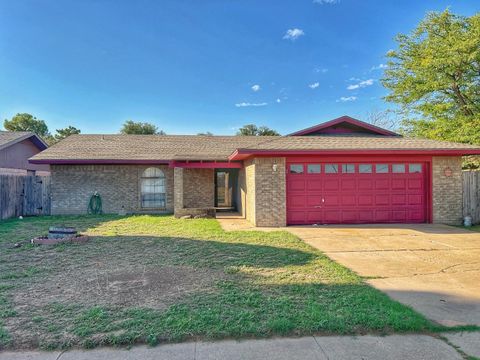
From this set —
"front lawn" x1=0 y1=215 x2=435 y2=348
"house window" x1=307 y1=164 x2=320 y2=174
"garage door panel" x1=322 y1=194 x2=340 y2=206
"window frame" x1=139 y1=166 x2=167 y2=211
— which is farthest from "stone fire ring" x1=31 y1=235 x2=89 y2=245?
"garage door panel" x1=322 y1=194 x2=340 y2=206

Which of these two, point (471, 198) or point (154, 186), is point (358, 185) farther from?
point (154, 186)

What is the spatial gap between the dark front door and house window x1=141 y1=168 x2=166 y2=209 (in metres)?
3.45

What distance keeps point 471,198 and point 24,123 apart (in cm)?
4626

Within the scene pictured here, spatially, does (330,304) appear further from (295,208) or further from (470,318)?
(295,208)

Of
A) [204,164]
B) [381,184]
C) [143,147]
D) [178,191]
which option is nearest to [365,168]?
[381,184]

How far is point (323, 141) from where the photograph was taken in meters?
12.1

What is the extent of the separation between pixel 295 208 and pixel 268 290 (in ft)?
22.7

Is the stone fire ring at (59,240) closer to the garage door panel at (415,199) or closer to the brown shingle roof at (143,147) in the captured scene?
the brown shingle roof at (143,147)

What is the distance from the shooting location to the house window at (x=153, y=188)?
15.4m

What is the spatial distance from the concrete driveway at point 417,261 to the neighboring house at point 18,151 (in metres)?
15.5

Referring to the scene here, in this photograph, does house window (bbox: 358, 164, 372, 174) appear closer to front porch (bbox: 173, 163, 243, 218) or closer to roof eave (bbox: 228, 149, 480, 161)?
roof eave (bbox: 228, 149, 480, 161)

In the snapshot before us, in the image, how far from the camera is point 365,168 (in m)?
11.5

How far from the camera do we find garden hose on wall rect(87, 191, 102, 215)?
1482 cm

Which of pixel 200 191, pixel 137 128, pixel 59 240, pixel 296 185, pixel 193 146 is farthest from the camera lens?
pixel 137 128
